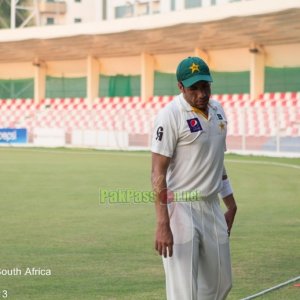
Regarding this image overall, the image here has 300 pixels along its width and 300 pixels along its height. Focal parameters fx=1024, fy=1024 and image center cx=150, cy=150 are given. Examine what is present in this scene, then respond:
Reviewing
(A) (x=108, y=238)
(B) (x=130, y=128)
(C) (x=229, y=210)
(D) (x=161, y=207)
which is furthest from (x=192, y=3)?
(D) (x=161, y=207)

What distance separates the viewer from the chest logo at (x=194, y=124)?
6.15 meters

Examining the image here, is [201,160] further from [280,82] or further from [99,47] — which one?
[99,47]

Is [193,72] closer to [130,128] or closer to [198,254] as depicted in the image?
[198,254]

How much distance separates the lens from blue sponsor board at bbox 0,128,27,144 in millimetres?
48344

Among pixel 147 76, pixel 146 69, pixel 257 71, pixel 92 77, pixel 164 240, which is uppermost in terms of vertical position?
pixel 146 69

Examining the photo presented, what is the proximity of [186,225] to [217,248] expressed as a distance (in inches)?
10.4

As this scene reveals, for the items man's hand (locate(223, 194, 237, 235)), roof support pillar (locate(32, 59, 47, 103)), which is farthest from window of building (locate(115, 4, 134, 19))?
man's hand (locate(223, 194, 237, 235))

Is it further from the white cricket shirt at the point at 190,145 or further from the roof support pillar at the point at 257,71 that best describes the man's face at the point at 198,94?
the roof support pillar at the point at 257,71

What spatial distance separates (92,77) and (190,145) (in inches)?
1946

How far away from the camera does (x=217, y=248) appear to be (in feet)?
20.8

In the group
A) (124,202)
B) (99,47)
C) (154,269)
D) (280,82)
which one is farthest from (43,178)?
(99,47)

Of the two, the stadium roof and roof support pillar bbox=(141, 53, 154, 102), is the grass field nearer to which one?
the stadium roof

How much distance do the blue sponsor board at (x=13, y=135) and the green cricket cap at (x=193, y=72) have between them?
1673 inches

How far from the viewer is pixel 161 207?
617cm
